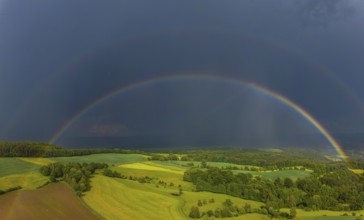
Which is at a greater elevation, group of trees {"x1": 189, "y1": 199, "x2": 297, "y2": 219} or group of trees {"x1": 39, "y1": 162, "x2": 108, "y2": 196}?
group of trees {"x1": 39, "y1": 162, "x2": 108, "y2": 196}

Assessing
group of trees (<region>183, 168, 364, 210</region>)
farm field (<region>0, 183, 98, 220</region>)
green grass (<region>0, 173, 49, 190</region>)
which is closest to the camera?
farm field (<region>0, 183, 98, 220</region>)

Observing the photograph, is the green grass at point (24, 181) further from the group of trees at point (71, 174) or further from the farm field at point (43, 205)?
the farm field at point (43, 205)

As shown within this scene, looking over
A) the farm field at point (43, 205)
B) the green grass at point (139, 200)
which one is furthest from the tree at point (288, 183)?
the farm field at point (43, 205)

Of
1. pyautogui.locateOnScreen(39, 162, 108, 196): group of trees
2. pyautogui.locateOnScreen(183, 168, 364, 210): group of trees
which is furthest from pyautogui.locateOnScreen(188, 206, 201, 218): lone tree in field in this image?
pyautogui.locateOnScreen(39, 162, 108, 196): group of trees

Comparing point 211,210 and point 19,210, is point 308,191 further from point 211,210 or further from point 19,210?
point 19,210

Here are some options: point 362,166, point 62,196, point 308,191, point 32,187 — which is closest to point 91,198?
point 62,196

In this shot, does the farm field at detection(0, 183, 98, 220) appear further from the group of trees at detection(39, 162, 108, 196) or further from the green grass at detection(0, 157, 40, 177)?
the green grass at detection(0, 157, 40, 177)
